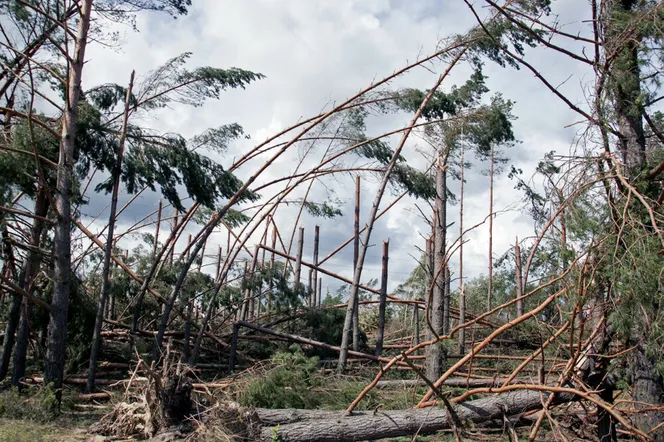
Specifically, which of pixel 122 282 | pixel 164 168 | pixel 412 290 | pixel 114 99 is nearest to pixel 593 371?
pixel 164 168

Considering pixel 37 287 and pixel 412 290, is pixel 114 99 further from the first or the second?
pixel 412 290

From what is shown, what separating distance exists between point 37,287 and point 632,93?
30.3ft

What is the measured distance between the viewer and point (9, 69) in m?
8.62

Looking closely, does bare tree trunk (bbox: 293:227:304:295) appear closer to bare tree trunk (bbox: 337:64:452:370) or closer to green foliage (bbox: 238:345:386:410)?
bare tree trunk (bbox: 337:64:452:370)

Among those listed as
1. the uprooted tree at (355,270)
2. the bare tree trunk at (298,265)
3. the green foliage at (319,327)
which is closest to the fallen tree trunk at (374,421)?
the uprooted tree at (355,270)

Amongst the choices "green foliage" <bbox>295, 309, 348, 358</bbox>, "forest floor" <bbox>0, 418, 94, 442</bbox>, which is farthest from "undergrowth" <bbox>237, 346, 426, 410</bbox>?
"green foliage" <bbox>295, 309, 348, 358</bbox>

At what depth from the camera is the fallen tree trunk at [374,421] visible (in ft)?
20.7

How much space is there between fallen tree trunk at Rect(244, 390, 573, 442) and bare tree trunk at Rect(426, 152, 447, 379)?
8.18 feet

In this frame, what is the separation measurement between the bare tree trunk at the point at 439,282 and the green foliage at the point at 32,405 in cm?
531

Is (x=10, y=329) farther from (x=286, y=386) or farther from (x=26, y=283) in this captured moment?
(x=286, y=386)

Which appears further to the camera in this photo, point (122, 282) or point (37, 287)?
point (122, 282)

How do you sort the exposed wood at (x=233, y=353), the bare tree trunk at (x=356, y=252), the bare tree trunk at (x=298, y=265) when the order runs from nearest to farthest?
the exposed wood at (x=233, y=353) < the bare tree trunk at (x=356, y=252) < the bare tree trunk at (x=298, y=265)

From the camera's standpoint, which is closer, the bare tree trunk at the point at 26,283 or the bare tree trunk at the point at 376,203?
the bare tree trunk at the point at 26,283

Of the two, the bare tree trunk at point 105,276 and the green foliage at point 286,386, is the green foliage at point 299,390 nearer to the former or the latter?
the green foliage at point 286,386
